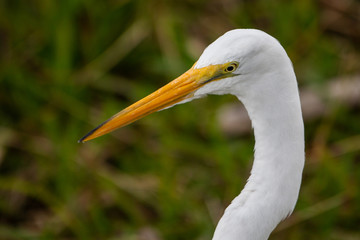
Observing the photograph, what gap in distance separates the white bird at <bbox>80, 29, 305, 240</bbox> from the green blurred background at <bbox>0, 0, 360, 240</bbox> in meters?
1.04

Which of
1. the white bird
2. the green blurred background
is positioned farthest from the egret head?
the green blurred background

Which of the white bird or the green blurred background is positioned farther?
the green blurred background

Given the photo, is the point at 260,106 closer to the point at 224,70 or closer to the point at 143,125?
the point at 224,70

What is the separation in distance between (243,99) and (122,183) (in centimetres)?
139

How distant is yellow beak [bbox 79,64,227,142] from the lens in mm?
1384

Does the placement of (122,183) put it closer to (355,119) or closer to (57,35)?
(57,35)

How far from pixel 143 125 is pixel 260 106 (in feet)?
5.59

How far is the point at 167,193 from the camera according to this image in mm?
2506

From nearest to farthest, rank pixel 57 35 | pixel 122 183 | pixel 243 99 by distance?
pixel 243 99, pixel 122 183, pixel 57 35

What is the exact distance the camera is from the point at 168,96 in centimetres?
142

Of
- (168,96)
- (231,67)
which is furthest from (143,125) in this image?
(231,67)

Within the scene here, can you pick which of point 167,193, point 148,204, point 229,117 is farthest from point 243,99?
point 229,117

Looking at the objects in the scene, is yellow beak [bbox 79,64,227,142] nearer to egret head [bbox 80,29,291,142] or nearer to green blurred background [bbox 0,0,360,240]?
egret head [bbox 80,29,291,142]

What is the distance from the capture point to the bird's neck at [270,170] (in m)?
1.32
